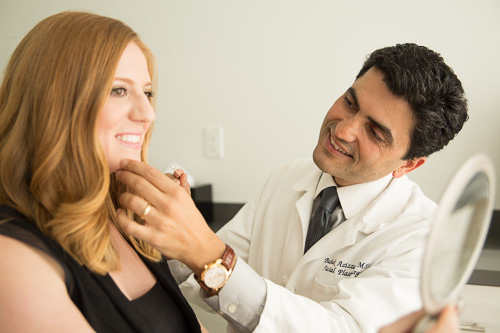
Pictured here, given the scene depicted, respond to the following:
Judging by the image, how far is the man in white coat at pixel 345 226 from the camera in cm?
85

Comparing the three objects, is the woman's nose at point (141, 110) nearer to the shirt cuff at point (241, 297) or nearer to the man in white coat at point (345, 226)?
the man in white coat at point (345, 226)

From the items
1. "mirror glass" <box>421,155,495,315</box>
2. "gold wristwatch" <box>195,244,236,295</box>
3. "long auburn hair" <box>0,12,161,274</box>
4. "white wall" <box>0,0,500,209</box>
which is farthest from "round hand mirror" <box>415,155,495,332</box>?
"white wall" <box>0,0,500,209</box>

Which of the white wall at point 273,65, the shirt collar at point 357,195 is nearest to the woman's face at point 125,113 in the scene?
the shirt collar at point 357,195

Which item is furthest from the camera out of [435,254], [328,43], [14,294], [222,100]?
[222,100]

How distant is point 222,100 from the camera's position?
1996mm

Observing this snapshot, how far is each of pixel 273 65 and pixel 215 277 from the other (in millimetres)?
1265

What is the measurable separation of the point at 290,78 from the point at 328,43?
0.22 metres

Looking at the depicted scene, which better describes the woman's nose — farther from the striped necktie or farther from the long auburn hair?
the striped necktie

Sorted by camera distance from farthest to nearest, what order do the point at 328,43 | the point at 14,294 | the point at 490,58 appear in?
the point at 328,43, the point at 490,58, the point at 14,294

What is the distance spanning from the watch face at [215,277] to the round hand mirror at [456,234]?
0.46 meters

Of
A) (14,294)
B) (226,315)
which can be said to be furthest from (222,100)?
(14,294)

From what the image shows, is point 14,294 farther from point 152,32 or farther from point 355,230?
point 152,32

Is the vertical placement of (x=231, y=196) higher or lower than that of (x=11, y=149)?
lower

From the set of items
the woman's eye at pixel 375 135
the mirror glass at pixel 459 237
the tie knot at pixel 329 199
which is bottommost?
the tie knot at pixel 329 199
